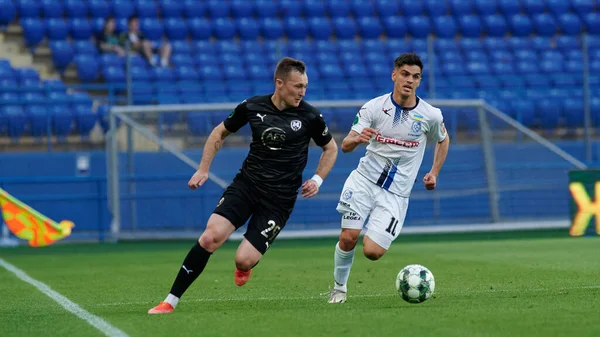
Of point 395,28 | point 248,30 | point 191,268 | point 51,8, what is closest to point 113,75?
point 51,8

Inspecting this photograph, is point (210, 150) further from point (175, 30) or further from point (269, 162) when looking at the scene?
point (175, 30)

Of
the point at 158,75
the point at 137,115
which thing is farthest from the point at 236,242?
the point at 158,75

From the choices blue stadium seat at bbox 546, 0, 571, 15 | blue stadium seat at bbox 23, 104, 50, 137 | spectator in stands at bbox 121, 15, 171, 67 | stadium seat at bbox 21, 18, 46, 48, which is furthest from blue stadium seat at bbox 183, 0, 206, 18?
blue stadium seat at bbox 546, 0, 571, 15

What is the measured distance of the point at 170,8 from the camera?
83.3 feet

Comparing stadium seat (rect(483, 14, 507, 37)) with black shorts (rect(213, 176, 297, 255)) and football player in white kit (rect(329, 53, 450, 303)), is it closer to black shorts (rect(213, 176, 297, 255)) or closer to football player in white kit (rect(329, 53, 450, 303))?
football player in white kit (rect(329, 53, 450, 303))

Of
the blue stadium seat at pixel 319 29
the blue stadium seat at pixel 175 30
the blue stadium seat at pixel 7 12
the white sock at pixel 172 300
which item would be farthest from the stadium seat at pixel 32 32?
the white sock at pixel 172 300

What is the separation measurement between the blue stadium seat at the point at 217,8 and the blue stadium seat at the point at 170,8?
0.75 metres

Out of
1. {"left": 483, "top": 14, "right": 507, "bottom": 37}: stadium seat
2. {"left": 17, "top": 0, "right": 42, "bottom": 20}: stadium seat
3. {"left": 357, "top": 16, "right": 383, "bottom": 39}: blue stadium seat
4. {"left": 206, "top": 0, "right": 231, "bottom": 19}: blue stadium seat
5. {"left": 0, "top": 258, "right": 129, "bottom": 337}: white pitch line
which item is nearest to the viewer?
{"left": 0, "top": 258, "right": 129, "bottom": 337}: white pitch line

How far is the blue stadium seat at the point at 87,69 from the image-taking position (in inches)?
893

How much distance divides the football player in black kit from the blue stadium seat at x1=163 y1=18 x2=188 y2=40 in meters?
16.8

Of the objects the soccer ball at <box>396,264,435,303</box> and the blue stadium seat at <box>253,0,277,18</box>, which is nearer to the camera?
the soccer ball at <box>396,264,435,303</box>

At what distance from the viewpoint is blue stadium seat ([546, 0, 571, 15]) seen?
92.1ft

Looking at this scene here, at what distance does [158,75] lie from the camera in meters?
22.8

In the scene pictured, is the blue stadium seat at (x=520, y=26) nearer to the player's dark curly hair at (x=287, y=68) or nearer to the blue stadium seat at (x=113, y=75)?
the blue stadium seat at (x=113, y=75)
